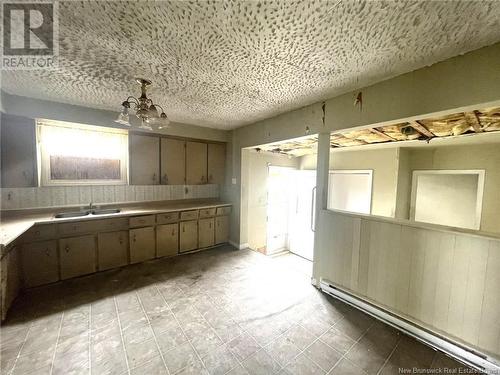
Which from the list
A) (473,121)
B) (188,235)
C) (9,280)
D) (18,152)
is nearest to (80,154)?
(18,152)

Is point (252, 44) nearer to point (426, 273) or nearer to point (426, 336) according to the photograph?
point (426, 273)

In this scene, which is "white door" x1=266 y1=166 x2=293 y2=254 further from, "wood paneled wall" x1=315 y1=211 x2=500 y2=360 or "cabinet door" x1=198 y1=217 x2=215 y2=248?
"wood paneled wall" x1=315 y1=211 x2=500 y2=360

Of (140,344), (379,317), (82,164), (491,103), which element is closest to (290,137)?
(491,103)

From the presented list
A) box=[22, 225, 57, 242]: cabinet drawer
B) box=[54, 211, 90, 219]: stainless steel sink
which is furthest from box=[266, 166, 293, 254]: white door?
box=[22, 225, 57, 242]: cabinet drawer

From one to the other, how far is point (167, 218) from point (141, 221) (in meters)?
0.40

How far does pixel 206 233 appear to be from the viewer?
3.86 metres

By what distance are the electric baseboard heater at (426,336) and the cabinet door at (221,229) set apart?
2.35 metres

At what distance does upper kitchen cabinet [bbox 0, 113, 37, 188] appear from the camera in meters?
2.42

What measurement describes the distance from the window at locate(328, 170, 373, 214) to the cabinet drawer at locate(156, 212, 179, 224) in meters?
3.45

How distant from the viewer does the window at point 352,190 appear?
3955 mm

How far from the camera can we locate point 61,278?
258cm

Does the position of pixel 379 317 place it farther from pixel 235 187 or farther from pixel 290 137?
pixel 235 187

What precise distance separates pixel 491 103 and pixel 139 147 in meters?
4.06

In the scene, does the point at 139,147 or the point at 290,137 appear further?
the point at 139,147
